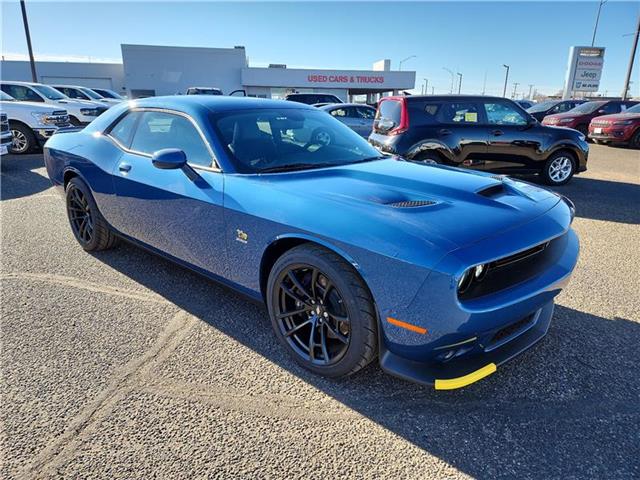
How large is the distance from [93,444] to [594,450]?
2373 mm

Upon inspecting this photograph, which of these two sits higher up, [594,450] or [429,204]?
[429,204]

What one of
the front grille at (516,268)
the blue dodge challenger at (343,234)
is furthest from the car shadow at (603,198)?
the front grille at (516,268)

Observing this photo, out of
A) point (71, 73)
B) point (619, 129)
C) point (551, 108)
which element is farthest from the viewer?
point (71, 73)

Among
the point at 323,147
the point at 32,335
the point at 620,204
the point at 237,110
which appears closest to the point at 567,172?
the point at 620,204

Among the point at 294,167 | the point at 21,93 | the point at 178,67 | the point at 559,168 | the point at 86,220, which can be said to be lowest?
the point at 86,220

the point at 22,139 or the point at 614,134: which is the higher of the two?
the point at 614,134

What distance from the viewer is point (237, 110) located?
3.32 meters

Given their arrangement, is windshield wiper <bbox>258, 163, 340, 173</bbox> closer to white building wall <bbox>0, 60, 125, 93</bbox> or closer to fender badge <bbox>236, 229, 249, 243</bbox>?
fender badge <bbox>236, 229, 249, 243</bbox>

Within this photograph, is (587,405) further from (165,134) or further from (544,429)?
(165,134)

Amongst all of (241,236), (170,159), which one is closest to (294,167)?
(241,236)

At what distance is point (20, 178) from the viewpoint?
8.17 meters

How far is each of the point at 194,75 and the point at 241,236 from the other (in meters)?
41.2

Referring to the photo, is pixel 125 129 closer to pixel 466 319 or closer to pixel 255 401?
pixel 255 401

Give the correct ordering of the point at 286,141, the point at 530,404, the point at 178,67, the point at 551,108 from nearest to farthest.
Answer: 1. the point at 530,404
2. the point at 286,141
3. the point at 551,108
4. the point at 178,67
